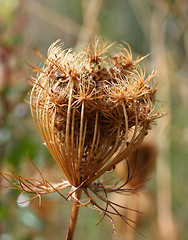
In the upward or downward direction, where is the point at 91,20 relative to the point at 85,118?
upward

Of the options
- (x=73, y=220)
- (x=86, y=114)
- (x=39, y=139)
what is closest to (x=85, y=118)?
(x=86, y=114)

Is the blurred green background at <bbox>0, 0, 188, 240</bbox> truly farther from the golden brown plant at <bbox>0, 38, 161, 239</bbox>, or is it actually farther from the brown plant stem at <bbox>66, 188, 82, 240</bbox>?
the brown plant stem at <bbox>66, 188, 82, 240</bbox>

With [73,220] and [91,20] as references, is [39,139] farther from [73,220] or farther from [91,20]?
[73,220]

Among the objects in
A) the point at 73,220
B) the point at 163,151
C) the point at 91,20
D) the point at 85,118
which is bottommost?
the point at 73,220

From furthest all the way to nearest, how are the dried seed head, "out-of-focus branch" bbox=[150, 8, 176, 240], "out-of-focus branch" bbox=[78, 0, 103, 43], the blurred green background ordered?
"out-of-focus branch" bbox=[78, 0, 103, 43] < "out-of-focus branch" bbox=[150, 8, 176, 240] < the blurred green background < the dried seed head

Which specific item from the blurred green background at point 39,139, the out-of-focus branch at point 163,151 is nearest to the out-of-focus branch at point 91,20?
the blurred green background at point 39,139

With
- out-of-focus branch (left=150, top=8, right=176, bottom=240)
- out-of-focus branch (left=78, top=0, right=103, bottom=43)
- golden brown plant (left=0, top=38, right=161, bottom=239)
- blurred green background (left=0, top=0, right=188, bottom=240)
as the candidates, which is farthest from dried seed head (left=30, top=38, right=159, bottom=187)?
out-of-focus branch (left=78, top=0, right=103, bottom=43)

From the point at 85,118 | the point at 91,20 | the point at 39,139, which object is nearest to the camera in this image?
the point at 85,118

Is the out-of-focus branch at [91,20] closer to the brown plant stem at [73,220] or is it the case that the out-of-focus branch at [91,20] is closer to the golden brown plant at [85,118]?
the golden brown plant at [85,118]

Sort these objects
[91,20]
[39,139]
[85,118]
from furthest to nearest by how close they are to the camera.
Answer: [91,20], [39,139], [85,118]
